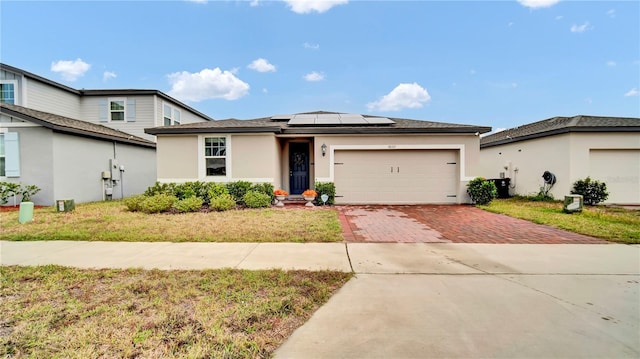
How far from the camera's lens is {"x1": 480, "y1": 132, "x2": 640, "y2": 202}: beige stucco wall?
11.0 m

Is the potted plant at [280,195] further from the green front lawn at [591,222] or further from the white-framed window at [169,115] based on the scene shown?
the white-framed window at [169,115]

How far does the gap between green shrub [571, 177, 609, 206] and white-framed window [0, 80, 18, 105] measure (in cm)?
2505

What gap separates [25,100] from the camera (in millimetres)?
13180

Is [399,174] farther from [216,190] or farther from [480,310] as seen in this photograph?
[480,310]

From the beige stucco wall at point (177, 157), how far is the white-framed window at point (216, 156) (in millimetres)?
440

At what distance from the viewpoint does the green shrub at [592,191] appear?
10.6m

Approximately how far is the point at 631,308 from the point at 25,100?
20.6 meters

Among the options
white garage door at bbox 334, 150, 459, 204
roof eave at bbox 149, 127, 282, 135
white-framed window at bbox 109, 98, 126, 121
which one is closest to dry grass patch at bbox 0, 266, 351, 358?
roof eave at bbox 149, 127, 282, 135

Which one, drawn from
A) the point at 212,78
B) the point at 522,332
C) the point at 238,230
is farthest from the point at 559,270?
the point at 212,78

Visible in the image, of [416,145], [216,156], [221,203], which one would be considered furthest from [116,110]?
[416,145]

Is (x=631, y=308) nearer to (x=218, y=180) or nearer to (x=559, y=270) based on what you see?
(x=559, y=270)

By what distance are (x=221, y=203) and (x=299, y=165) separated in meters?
4.13

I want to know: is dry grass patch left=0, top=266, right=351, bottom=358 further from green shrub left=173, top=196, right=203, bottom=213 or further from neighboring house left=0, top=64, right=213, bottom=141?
neighboring house left=0, top=64, right=213, bottom=141

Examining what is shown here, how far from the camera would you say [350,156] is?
11.0 metres
